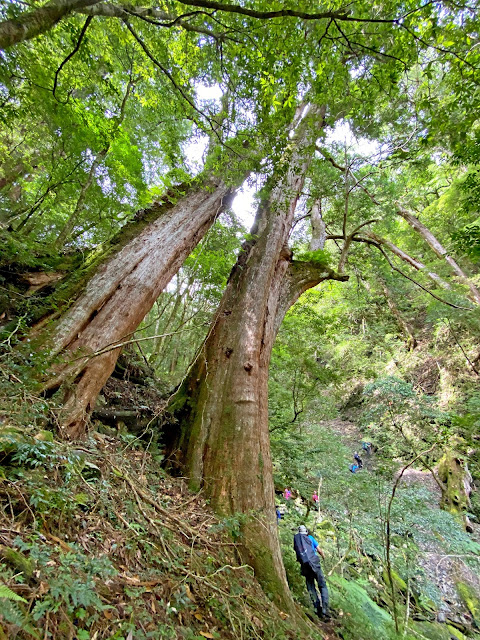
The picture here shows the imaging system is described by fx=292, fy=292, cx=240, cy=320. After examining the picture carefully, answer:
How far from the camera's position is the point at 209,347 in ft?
13.5

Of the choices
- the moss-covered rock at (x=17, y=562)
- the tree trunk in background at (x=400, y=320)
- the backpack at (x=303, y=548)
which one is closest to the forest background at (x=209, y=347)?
the moss-covered rock at (x=17, y=562)

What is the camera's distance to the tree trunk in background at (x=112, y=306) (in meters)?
2.68

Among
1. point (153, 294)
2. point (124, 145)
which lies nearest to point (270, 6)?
point (153, 294)

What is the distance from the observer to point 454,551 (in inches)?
264

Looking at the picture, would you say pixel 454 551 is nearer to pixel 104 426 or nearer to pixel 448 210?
pixel 104 426

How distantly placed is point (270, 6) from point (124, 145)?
4877 millimetres

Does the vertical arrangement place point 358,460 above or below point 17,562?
above

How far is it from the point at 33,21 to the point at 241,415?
3.85 meters

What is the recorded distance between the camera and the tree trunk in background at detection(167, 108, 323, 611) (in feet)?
8.64

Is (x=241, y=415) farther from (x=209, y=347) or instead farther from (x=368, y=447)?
(x=368, y=447)

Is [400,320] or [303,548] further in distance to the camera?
[400,320]

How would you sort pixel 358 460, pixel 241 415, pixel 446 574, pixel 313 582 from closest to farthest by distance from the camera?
Answer: pixel 241 415 < pixel 313 582 < pixel 446 574 < pixel 358 460

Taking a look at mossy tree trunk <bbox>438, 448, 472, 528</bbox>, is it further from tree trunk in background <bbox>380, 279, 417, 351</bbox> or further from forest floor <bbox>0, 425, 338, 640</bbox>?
forest floor <bbox>0, 425, 338, 640</bbox>

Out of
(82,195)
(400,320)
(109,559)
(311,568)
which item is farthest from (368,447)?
(82,195)
